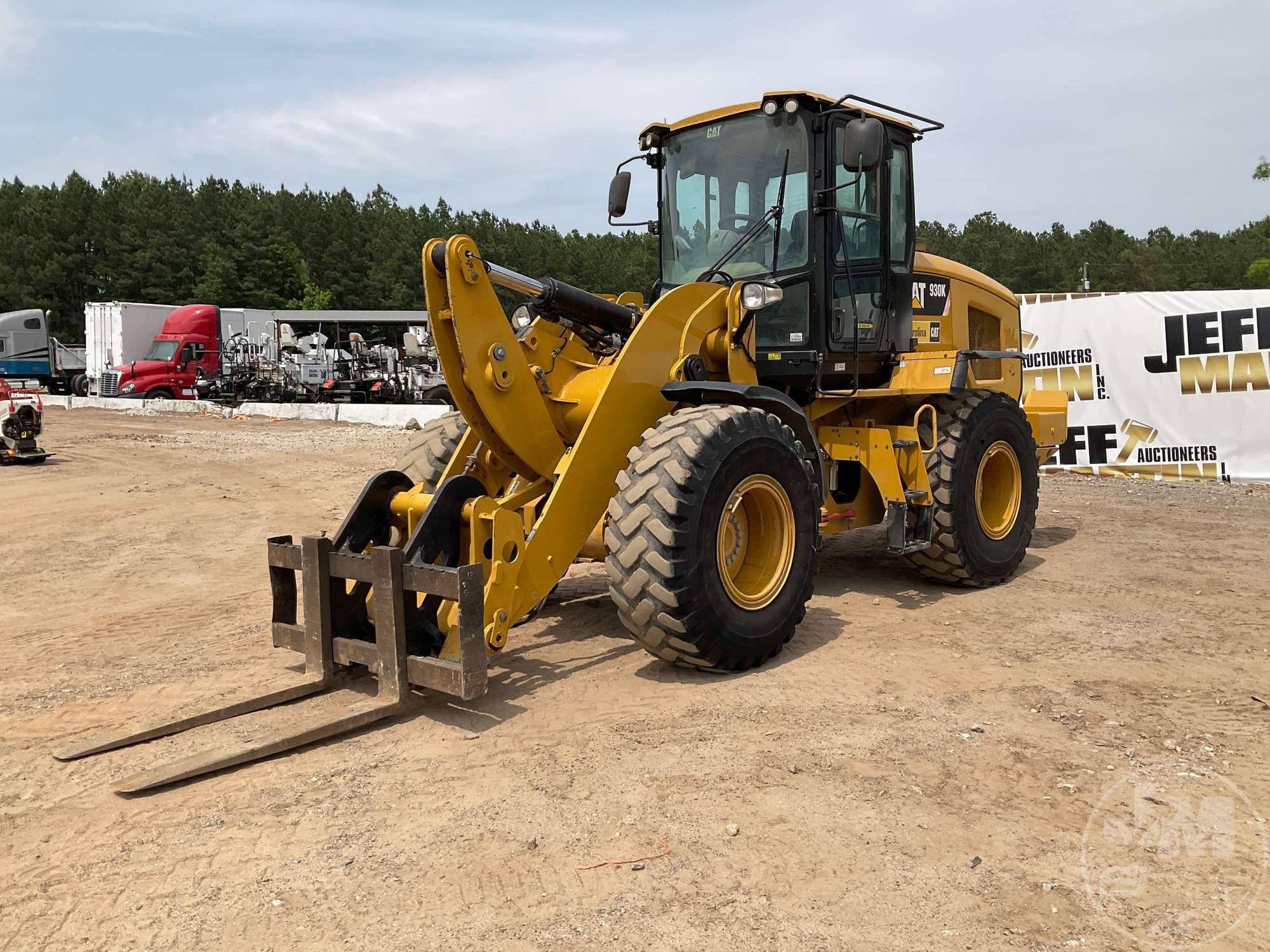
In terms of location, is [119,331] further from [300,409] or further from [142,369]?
[300,409]

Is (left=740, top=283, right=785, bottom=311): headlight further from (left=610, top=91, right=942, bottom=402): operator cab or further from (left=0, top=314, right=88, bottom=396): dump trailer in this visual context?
(left=0, top=314, right=88, bottom=396): dump trailer

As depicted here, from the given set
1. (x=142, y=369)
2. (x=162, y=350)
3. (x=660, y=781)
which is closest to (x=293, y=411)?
(x=142, y=369)

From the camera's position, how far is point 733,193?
6.88 metres

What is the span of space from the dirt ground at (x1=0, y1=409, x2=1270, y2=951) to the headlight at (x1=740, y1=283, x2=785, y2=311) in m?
1.99

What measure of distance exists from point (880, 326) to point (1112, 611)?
2.46 meters

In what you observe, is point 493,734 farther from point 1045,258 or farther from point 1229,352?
point 1045,258

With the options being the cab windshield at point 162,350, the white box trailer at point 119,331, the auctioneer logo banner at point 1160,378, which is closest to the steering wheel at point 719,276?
the auctioneer logo banner at point 1160,378

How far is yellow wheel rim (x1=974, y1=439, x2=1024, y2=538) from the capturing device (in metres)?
7.72

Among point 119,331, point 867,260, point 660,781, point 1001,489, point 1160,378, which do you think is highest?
point 119,331

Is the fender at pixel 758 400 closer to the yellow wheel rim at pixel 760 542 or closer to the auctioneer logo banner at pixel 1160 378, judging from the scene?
the yellow wheel rim at pixel 760 542

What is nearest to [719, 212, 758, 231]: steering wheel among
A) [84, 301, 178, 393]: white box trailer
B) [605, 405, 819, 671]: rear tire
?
[605, 405, 819, 671]: rear tire

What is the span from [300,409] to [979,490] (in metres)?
21.9

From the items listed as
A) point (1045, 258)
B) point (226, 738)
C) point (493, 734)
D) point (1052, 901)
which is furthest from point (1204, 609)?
point (1045, 258)

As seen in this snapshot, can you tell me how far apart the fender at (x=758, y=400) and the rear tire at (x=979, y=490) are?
1.24 meters
